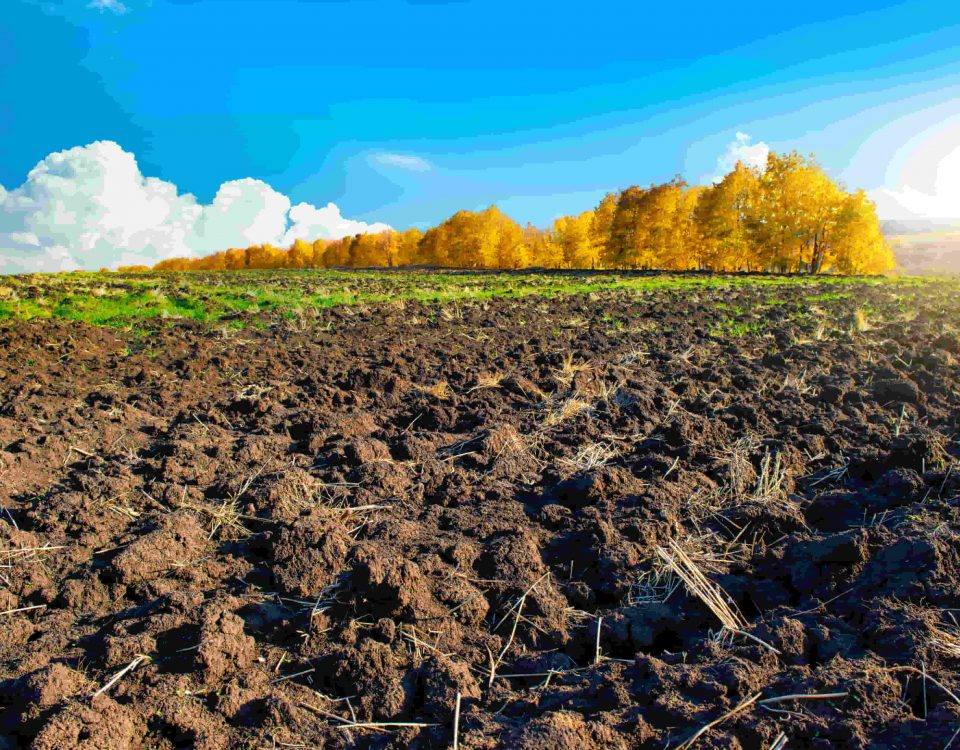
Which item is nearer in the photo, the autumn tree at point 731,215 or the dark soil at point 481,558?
the dark soil at point 481,558

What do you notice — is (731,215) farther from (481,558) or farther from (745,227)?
(481,558)

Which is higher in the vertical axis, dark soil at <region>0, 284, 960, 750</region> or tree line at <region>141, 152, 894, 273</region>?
tree line at <region>141, 152, 894, 273</region>

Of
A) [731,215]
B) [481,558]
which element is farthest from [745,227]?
[481,558]

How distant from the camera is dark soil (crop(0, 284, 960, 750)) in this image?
2480 millimetres

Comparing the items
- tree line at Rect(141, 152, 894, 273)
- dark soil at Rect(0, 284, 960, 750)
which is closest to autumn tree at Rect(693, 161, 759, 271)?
tree line at Rect(141, 152, 894, 273)

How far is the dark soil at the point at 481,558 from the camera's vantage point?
248 centimetres

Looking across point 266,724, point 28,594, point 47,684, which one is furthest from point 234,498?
point 266,724

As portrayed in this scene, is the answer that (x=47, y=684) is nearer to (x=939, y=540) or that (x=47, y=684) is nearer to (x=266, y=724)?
(x=266, y=724)

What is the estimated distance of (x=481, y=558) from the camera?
11.9 ft

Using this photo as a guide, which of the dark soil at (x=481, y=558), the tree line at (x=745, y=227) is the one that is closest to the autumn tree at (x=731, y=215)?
the tree line at (x=745, y=227)

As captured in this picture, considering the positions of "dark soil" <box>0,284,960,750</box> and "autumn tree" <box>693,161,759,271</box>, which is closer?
"dark soil" <box>0,284,960,750</box>

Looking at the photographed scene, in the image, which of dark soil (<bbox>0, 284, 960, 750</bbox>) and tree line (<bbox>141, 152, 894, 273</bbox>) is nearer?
dark soil (<bbox>0, 284, 960, 750</bbox>)

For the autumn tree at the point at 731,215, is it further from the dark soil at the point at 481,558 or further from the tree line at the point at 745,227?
the dark soil at the point at 481,558

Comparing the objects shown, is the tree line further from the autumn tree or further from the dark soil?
the dark soil
